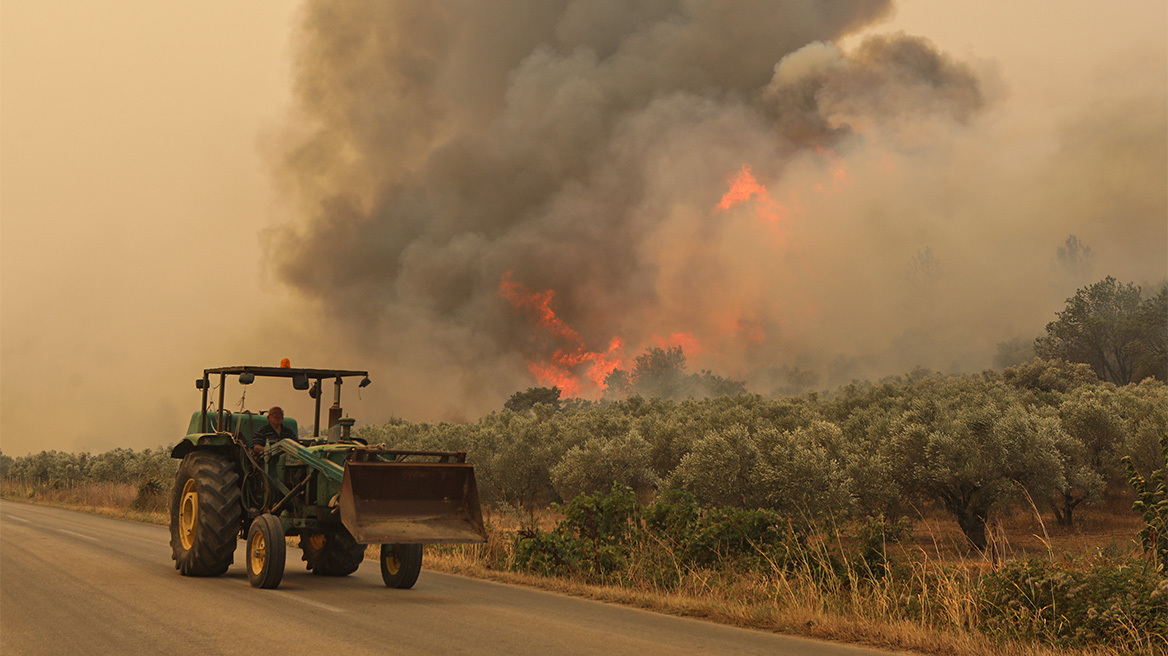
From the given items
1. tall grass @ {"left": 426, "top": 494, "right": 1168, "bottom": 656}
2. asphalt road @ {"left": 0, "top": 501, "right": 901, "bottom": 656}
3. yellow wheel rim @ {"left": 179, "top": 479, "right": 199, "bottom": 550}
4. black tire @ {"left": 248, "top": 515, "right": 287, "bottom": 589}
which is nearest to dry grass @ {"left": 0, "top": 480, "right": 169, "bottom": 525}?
yellow wheel rim @ {"left": 179, "top": 479, "right": 199, "bottom": 550}

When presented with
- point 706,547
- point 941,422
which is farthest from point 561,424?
point 706,547

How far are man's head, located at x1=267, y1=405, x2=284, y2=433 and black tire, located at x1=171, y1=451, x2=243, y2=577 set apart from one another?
0.85 m

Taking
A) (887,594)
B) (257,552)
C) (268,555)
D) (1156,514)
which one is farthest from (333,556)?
(1156,514)

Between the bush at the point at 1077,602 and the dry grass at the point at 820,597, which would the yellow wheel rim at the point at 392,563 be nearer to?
the dry grass at the point at 820,597

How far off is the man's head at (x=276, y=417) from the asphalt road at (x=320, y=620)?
236 cm

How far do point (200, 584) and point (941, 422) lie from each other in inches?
1238

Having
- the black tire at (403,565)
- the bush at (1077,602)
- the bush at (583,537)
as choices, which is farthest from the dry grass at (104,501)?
the bush at (1077,602)

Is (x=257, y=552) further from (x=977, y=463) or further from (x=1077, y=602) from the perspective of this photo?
(x=977, y=463)

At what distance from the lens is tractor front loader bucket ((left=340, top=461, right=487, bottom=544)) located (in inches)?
435

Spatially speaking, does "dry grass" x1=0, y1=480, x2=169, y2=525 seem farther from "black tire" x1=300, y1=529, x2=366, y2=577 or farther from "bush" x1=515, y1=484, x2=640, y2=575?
"bush" x1=515, y1=484, x2=640, y2=575

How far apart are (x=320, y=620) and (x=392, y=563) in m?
3.53

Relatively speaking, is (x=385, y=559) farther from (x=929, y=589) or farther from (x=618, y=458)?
(x=618, y=458)

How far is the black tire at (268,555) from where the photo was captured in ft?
37.5

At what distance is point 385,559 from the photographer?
1286 cm
